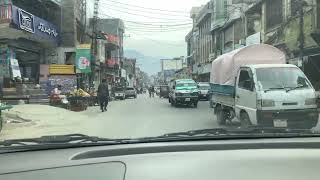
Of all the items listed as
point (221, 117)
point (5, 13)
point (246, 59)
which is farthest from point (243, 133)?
point (5, 13)

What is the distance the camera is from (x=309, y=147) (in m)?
3.06

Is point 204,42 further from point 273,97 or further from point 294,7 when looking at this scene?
point 273,97

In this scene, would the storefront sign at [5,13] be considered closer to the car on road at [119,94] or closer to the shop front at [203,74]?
the car on road at [119,94]

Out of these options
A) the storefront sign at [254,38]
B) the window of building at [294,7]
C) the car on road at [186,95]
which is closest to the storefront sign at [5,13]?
the car on road at [186,95]

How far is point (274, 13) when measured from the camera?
40281 millimetres

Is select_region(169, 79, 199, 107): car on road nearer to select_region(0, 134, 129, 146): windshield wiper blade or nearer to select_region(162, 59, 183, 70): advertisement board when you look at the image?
select_region(0, 134, 129, 146): windshield wiper blade

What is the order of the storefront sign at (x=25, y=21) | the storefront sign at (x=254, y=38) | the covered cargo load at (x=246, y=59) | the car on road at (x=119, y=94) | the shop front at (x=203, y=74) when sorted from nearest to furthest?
the covered cargo load at (x=246, y=59)
the storefront sign at (x=25, y=21)
the storefront sign at (x=254, y=38)
the car on road at (x=119, y=94)
the shop front at (x=203, y=74)

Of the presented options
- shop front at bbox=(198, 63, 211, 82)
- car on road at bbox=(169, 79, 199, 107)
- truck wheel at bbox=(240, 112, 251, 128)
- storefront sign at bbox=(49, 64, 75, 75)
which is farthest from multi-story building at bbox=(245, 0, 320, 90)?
shop front at bbox=(198, 63, 211, 82)

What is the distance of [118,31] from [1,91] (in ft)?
242

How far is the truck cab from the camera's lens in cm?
1556

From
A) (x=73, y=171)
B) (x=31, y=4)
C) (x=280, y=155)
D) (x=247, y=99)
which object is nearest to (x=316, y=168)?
(x=280, y=155)

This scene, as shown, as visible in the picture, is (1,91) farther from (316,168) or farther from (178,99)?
(316,168)

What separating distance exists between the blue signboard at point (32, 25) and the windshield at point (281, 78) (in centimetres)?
1586

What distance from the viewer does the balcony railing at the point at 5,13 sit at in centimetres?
2822
